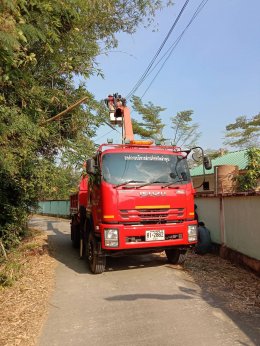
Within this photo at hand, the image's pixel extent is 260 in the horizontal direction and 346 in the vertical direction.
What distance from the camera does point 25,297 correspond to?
6.34 m

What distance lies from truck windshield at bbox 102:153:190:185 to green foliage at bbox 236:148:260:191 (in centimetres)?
692

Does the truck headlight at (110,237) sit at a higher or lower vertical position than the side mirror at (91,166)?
lower

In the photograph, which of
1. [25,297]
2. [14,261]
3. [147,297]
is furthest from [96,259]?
[14,261]

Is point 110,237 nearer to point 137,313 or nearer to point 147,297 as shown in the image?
point 147,297

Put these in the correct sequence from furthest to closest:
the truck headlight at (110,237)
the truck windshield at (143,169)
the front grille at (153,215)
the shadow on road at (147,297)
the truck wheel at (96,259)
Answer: the truck wheel at (96,259), the truck windshield at (143,169), the front grille at (153,215), the truck headlight at (110,237), the shadow on road at (147,297)

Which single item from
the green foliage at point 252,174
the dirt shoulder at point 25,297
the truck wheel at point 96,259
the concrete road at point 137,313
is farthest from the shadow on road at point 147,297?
the green foliage at point 252,174

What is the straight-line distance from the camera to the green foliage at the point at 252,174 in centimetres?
1428

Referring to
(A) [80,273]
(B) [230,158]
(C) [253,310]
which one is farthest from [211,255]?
(B) [230,158]

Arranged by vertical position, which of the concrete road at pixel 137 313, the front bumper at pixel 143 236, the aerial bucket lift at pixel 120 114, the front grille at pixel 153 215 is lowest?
the concrete road at pixel 137 313

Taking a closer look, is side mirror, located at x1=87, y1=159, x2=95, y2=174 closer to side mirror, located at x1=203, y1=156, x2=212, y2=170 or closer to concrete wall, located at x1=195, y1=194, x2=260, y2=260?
side mirror, located at x1=203, y1=156, x2=212, y2=170

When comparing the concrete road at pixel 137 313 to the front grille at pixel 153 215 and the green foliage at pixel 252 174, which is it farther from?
the green foliage at pixel 252 174

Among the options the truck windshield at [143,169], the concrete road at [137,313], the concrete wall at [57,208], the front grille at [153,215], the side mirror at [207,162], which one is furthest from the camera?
the concrete wall at [57,208]

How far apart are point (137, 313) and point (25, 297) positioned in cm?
A: 211

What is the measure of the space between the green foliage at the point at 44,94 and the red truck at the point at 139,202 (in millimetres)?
1033
